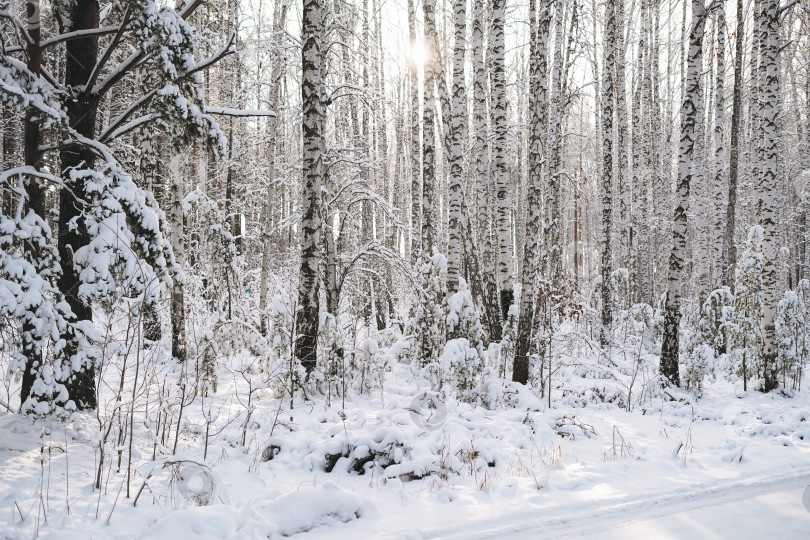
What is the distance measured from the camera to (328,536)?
11.1 ft

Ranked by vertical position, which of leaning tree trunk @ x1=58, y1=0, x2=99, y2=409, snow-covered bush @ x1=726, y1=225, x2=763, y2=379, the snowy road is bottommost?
the snowy road

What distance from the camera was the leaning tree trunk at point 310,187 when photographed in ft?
22.6

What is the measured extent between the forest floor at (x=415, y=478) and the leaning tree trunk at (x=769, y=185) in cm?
233

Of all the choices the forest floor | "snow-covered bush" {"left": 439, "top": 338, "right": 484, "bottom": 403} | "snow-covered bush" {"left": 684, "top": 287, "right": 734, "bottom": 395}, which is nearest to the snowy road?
the forest floor

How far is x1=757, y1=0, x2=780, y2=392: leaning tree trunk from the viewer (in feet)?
26.9

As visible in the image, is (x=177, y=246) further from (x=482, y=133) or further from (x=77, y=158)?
(x=482, y=133)

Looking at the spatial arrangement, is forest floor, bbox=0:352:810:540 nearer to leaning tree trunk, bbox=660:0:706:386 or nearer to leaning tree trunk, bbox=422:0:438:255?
leaning tree trunk, bbox=660:0:706:386

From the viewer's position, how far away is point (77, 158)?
Result: 5180mm

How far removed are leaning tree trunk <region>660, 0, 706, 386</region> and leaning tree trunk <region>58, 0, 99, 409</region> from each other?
8.71 meters

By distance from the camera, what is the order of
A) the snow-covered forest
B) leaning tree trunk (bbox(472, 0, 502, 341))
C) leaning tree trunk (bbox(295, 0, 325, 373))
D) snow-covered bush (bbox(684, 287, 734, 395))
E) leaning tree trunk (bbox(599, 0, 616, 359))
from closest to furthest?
the snow-covered forest, leaning tree trunk (bbox(295, 0, 325, 373)), leaning tree trunk (bbox(472, 0, 502, 341)), snow-covered bush (bbox(684, 287, 734, 395)), leaning tree trunk (bbox(599, 0, 616, 359))

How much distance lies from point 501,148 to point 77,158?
264 inches

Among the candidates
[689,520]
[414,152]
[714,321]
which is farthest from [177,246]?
[714,321]

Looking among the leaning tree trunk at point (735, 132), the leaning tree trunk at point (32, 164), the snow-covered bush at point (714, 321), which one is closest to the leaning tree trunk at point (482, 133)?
the snow-covered bush at point (714, 321)

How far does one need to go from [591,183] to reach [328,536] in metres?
38.4
